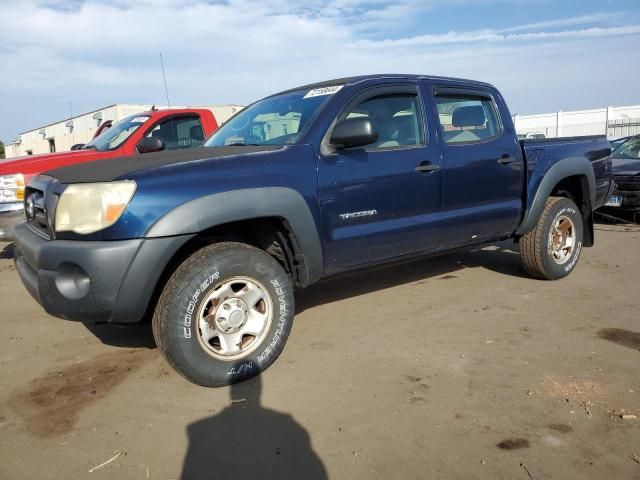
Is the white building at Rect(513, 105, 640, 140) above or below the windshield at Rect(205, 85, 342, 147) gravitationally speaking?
below

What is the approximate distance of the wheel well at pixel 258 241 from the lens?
3.09m

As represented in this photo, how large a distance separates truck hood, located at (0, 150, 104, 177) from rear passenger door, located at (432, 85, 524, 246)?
4213mm

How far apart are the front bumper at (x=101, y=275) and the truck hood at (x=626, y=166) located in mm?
7789

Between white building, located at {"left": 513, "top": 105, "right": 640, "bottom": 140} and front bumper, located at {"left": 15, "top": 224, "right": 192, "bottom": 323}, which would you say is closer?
front bumper, located at {"left": 15, "top": 224, "right": 192, "bottom": 323}

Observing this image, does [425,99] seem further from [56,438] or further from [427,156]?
[56,438]

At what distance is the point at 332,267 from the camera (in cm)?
348

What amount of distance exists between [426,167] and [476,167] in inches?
23.5

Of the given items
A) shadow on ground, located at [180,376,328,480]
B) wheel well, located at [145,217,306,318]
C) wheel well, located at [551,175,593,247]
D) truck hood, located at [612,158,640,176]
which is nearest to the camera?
shadow on ground, located at [180,376,328,480]

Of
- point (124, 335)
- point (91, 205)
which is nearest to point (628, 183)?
point (124, 335)

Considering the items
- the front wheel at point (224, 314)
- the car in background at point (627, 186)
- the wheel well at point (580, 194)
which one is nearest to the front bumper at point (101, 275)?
the front wheel at point (224, 314)

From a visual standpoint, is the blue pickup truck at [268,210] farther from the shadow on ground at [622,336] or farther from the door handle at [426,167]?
the shadow on ground at [622,336]

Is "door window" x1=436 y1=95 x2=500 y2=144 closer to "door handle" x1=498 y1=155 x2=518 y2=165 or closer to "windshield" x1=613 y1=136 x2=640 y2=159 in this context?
"door handle" x1=498 y1=155 x2=518 y2=165

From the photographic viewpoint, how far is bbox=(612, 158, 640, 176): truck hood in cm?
815

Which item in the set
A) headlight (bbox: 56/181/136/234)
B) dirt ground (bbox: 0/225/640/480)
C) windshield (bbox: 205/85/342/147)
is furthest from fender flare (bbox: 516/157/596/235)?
headlight (bbox: 56/181/136/234)
